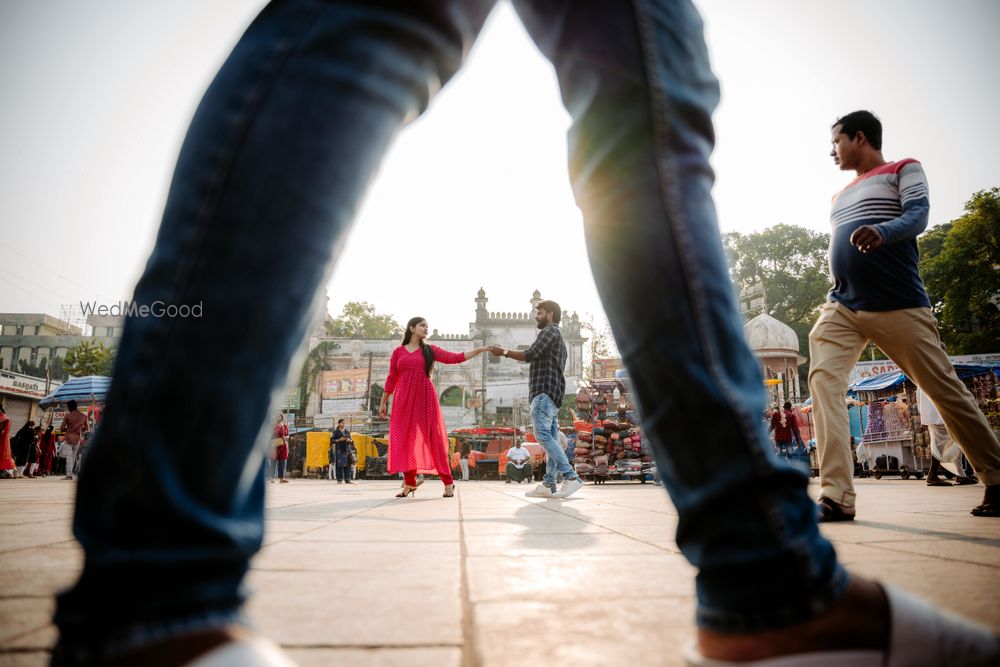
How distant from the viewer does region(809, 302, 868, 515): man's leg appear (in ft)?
10.4

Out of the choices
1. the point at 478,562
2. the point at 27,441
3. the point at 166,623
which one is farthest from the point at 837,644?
the point at 27,441

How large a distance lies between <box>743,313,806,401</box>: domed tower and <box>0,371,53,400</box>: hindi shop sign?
36.7 metres

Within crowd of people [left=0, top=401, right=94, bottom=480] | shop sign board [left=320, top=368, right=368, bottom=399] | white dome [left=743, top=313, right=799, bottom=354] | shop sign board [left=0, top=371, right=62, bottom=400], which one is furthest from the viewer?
shop sign board [left=320, top=368, right=368, bottom=399]

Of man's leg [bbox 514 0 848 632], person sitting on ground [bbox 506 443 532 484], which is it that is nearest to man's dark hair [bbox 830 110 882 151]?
man's leg [bbox 514 0 848 632]

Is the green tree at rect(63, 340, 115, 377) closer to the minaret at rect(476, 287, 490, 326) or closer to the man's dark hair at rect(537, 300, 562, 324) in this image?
the minaret at rect(476, 287, 490, 326)

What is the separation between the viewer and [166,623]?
0.50m

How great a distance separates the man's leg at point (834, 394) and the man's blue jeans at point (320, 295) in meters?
2.84

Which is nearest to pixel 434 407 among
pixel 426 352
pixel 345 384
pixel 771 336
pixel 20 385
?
pixel 426 352

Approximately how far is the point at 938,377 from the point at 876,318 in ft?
1.38

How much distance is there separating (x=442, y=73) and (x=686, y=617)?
3.26ft

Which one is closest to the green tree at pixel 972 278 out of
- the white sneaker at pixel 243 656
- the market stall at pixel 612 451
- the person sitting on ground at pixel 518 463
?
the person sitting on ground at pixel 518 463

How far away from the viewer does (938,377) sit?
3068 millimetres

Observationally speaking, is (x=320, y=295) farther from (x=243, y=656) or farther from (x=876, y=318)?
(x=876, y=318)

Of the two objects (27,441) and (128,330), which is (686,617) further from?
(27,441)
